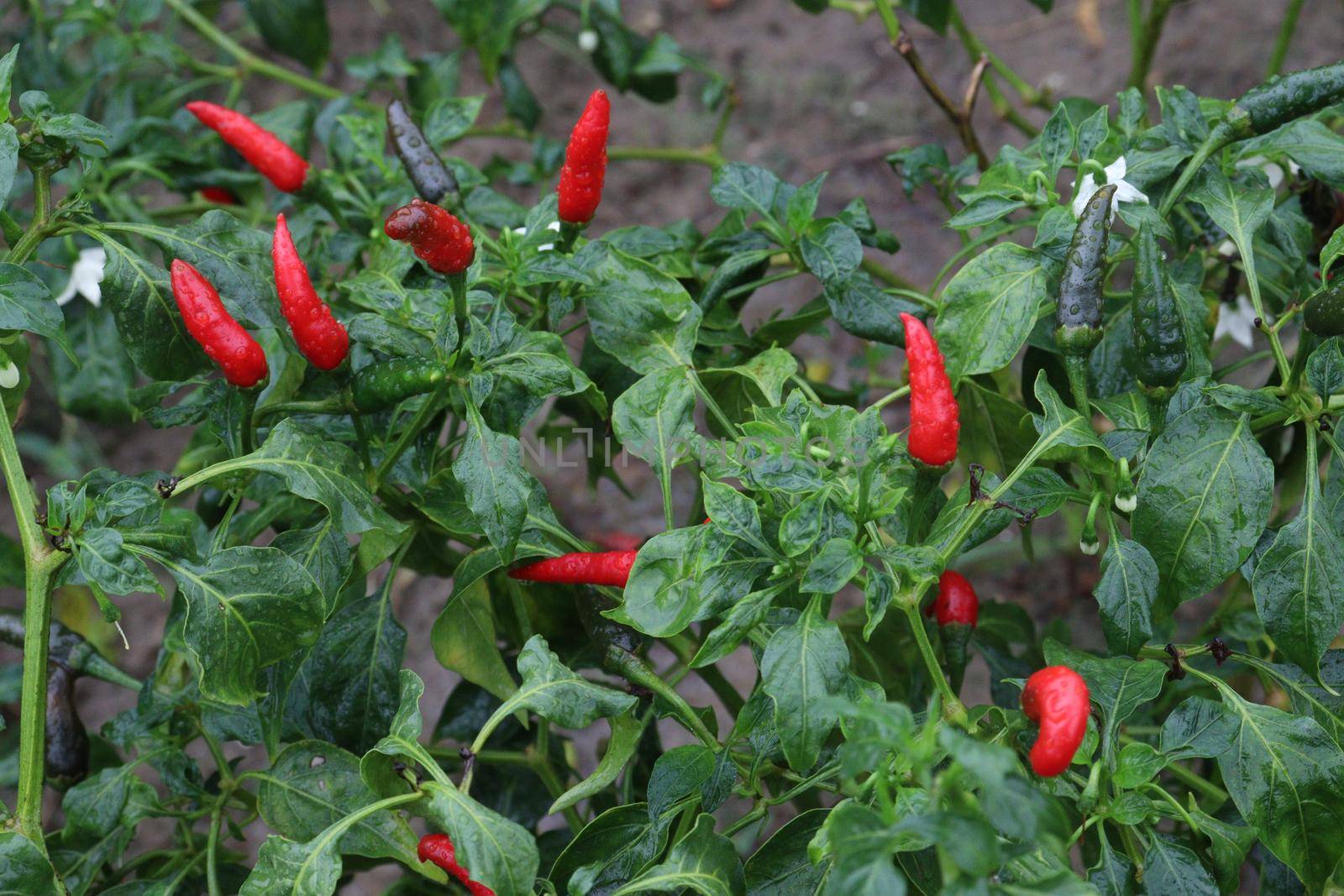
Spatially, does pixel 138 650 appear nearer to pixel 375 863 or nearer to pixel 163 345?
pixel 375 863

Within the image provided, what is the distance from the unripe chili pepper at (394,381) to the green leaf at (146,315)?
22cm

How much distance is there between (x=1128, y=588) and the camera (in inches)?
40.7

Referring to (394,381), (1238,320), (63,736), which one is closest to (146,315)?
(394,381)

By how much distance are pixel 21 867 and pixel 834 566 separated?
68cm

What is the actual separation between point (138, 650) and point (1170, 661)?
2.25 metres

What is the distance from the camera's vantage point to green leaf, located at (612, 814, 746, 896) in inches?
37.0

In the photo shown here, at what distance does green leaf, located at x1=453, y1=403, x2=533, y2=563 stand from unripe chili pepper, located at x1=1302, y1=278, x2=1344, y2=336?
683 millimetres

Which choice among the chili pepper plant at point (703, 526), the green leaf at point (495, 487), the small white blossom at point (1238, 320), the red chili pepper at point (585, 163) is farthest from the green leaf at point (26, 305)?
the small white blossom at point (1238, 320)

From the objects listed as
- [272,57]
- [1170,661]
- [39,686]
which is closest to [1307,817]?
[1170,661]

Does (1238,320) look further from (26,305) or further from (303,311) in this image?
(26,305)

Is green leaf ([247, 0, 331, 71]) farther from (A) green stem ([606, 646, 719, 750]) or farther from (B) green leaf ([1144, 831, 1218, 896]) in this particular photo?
(B) green leaf ([1144, 831, 1218, 896])

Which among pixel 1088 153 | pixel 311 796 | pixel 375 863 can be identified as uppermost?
pixel 1088 153

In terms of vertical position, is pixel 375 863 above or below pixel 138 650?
above

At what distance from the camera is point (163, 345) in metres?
1.19
